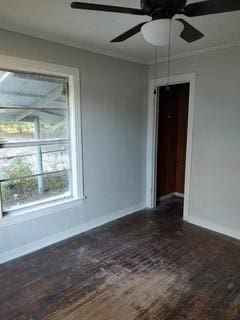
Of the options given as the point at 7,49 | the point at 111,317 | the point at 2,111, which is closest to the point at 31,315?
the point at 111,317

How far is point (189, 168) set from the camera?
136 inches

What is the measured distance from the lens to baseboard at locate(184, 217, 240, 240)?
3.10m

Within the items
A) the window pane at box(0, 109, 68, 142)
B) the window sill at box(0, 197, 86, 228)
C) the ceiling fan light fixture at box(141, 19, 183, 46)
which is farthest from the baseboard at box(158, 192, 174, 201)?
the ceiling fan light fixture at box(141, 19, 183, 46)

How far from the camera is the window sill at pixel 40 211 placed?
259 cm

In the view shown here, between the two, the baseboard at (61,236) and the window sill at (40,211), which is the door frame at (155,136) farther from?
the window sill at (40,211)

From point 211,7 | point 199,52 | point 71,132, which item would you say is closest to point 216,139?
point 199,52

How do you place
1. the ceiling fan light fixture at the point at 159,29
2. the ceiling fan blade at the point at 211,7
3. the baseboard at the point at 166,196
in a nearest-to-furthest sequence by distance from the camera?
1. the ceiling fan blade at the point at 211,7
2. the ceiling fan light fixture at the point at 159,29
3. the baseboard at the point at 166,196

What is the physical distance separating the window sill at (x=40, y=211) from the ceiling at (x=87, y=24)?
191 centimetres

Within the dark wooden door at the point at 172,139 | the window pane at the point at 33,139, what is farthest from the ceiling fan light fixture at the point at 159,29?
the dark wooden door at the point at 172,139

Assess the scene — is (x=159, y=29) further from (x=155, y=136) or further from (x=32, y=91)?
(x=155, y=136)

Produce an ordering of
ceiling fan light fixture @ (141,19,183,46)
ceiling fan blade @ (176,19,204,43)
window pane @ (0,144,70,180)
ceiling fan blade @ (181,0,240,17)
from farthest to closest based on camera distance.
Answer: window pane @ (0,144,70,180) < ceiling fan blade @ (176,19,204,43) < ceiling fan light fixture @ (141,19,183,46) < ceiling fan blade @ (181,0,240,17)

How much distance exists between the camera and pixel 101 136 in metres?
3.31

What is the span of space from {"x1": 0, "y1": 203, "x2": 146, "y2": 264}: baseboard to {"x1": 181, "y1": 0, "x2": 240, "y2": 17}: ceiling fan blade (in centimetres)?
272

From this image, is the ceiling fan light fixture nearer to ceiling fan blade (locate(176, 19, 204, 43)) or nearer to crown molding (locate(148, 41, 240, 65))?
ceiling fan blade (locate(176, 19, 204, 43))
